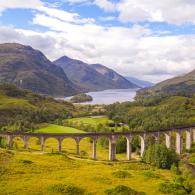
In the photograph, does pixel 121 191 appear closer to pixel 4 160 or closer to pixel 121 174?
pixel 121 174

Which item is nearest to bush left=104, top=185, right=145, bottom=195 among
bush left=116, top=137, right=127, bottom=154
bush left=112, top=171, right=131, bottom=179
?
bush left=112, top=171, right=131, bottom=179

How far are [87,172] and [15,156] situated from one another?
19.9 m

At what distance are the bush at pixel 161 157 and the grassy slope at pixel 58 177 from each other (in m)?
6.53

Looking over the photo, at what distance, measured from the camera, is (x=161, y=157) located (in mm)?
95062

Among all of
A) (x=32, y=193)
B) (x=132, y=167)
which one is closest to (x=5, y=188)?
(x=32, y=193)

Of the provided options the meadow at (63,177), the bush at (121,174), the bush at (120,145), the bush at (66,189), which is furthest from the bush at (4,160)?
the bush at (120,145)

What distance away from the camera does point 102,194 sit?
192 ft

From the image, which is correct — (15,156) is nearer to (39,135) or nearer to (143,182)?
(39,135)

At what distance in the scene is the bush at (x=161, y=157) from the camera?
94625mm

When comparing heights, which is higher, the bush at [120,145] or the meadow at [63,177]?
the bush at [120,145]

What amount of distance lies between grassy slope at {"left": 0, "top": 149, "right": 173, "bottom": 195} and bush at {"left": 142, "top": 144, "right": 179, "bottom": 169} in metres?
Result: 6.53

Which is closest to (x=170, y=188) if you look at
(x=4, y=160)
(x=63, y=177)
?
(x=63, y=177)

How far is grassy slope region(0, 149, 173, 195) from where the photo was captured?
195 ft

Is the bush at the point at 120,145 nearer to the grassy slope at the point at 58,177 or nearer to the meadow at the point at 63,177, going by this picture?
the meadow at the point at 63,177
